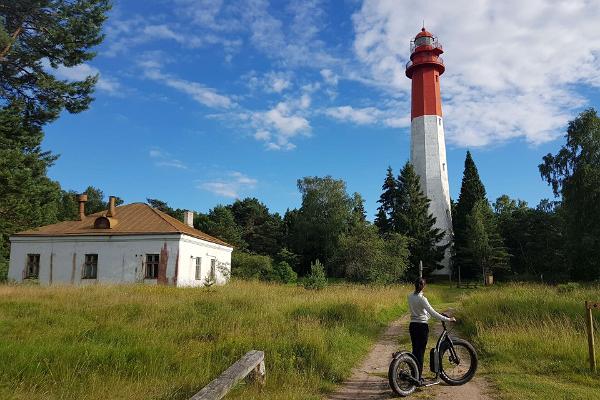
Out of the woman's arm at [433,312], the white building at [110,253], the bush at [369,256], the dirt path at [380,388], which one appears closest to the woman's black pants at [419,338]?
the woman's arm at [433,312]

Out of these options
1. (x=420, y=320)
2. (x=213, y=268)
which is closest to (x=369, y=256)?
(x=213, y=268)

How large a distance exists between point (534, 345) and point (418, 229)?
122 feet

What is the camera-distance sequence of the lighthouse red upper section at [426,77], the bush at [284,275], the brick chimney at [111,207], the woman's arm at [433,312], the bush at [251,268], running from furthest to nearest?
the lighthouse red upper section at [426,77] → the bush at [251,268] → the bush at [284,275] → the brick chimney at [111,207] → the woman's arm at [433,312]

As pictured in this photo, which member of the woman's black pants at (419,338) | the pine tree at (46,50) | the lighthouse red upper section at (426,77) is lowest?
the woman's black pants at (419,338)

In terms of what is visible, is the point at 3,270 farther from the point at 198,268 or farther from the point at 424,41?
the point at 424,41

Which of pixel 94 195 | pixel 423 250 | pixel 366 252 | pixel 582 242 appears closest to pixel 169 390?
pixel 366 252

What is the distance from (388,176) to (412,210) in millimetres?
9543

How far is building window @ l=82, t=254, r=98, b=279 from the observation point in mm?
28375

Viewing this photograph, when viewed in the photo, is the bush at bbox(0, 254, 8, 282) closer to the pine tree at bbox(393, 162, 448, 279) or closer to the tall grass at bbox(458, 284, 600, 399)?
the pine tree at bbox(393, 162, 448, 279)

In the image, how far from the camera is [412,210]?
46.8 meters

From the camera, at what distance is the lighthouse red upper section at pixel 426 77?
42.2 m

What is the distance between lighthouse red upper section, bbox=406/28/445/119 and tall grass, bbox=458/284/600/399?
30.3 m

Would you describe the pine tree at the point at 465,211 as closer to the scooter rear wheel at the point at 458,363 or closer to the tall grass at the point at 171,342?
the tall grass at the point at 171,342

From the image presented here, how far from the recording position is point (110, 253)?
28188mm
